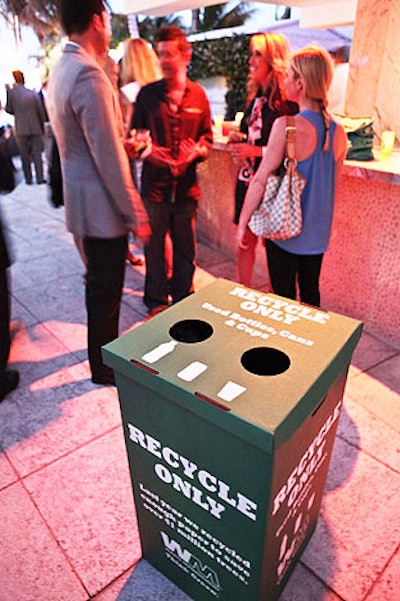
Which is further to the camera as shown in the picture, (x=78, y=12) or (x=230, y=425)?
(x=78, y=12)

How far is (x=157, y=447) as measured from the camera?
44.1 inches

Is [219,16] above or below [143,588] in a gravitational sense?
above

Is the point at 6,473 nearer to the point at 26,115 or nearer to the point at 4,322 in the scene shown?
the point at 4,322

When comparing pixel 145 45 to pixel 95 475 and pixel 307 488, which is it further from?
pixel 307 488

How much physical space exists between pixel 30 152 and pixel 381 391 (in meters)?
7.00

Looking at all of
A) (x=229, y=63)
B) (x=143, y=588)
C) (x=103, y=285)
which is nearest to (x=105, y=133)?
(x=103, y=285)

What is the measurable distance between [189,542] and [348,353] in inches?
29.0

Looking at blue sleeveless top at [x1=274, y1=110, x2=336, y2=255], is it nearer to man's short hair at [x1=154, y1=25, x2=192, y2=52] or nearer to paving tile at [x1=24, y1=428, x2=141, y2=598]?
man's short hair at [x1=154, y1=25, x2=192, y2=52]

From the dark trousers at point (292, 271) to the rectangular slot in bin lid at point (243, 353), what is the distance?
992mm

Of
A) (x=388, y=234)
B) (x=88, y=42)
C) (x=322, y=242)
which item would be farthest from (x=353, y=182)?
(x=88, y=42)

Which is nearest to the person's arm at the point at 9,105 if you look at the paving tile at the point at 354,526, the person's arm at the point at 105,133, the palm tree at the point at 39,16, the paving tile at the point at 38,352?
the paving tile at the point at 38,352

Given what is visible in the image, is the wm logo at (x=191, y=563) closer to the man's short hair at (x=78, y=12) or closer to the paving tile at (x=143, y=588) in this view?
the paving tile at (x=143, y=588)

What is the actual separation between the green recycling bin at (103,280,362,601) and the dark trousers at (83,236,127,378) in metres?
0.86

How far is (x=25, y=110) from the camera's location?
6.74 metres
